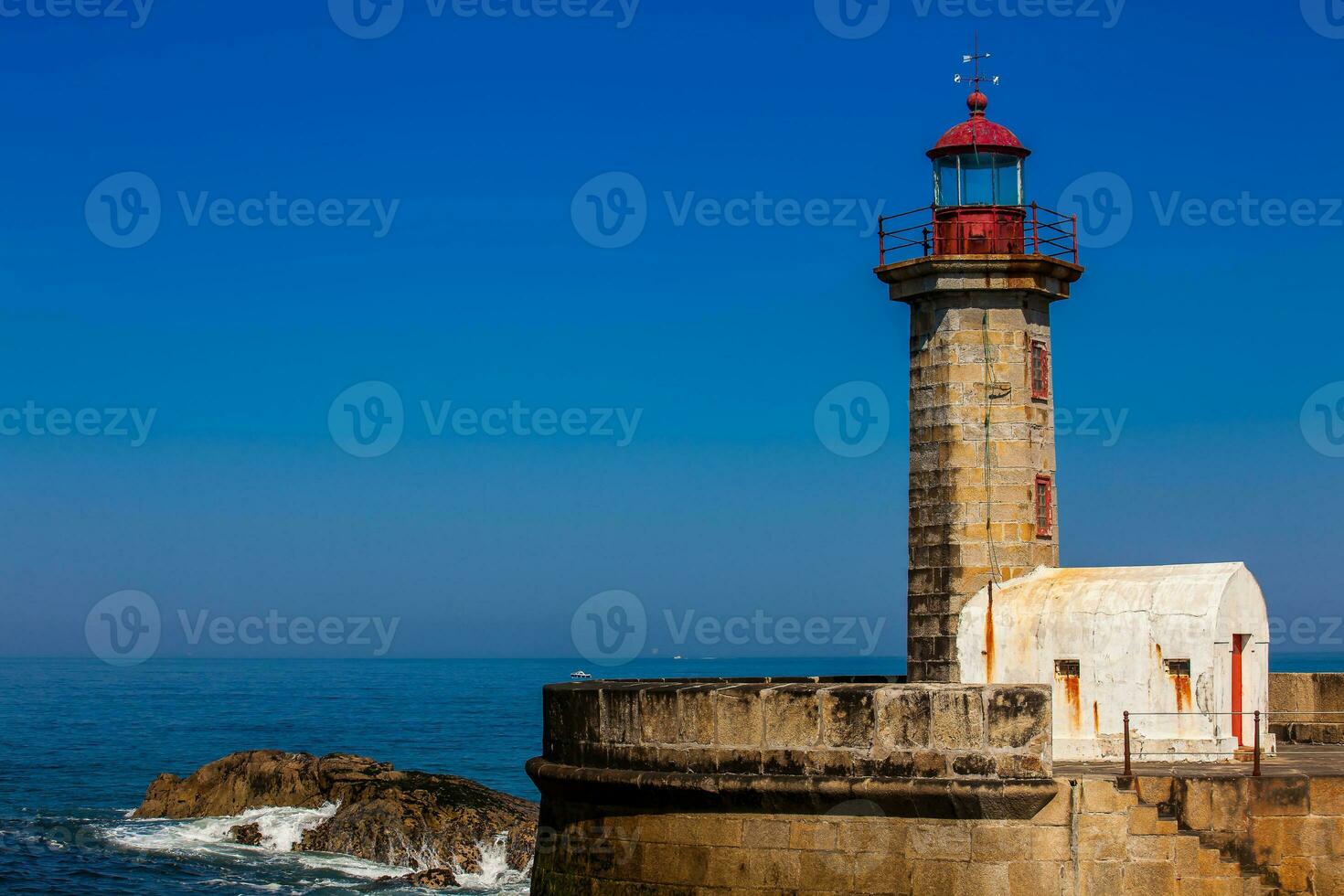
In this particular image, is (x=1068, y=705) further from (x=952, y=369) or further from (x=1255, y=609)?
(x=952, y=369)

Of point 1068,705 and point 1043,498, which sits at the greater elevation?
point 1043,498

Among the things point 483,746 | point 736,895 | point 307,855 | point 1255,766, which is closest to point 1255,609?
point 1255,766

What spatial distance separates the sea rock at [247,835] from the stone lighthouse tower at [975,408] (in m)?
13.8

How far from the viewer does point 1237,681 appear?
15453 millimetres

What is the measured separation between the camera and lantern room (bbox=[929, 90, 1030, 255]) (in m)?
18.0

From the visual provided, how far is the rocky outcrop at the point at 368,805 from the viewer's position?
25.4 metres

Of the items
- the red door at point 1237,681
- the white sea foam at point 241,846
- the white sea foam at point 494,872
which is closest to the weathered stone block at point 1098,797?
the red door at point 1237,681

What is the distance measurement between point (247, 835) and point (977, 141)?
16.6 meters

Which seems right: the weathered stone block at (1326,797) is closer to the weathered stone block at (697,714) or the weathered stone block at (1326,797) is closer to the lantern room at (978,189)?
the weathered stone block at (697,714)

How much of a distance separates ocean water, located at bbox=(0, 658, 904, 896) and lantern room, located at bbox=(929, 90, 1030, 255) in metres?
11.0

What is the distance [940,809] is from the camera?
40.4 feet

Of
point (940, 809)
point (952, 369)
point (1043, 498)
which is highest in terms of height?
point (952, 369)

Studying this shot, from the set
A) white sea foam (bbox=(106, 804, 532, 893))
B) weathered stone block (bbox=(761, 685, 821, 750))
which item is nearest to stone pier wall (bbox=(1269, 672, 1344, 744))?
weathered stone block (bbox=(761, 685, 821, 750))

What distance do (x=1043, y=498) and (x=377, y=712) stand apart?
5544 centimetres
